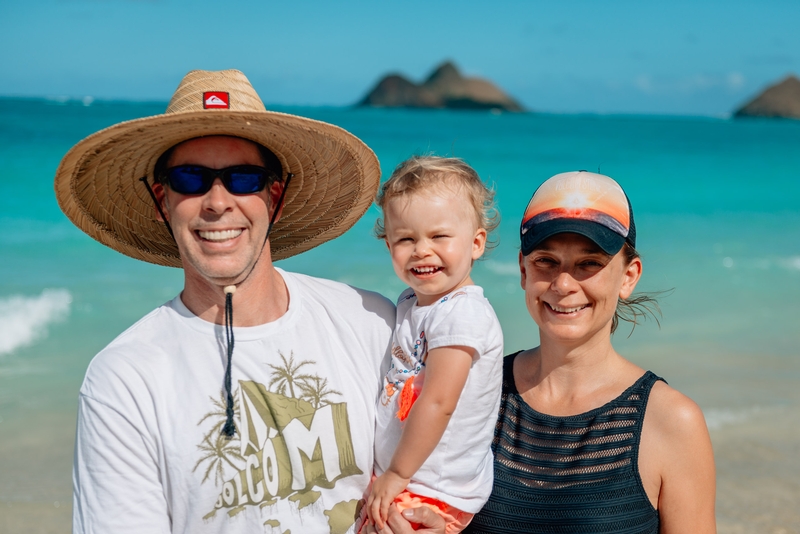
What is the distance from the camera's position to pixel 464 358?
264cm

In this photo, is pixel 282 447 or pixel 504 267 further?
pixel 504 267

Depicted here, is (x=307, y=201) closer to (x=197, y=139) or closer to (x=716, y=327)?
(x=197, y=139)

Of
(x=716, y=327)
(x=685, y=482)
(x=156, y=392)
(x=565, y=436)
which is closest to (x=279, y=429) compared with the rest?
(x=156, y=392)

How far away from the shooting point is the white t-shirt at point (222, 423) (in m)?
2.38

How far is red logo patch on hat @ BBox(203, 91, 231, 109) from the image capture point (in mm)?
2649

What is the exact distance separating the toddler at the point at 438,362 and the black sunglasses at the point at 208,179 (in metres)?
0.51

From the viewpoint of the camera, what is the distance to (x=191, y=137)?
274 cm

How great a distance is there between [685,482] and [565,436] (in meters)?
0.40

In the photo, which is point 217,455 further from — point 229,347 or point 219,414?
point 229,347

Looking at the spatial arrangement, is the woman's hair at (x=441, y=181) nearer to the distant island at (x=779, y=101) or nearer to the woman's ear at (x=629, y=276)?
the woman's ear at (x=629, y=276)

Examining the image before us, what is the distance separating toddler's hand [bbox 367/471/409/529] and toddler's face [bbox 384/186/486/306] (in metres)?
0.62

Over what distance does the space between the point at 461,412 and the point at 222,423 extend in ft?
2.57

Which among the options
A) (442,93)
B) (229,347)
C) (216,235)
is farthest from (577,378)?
(442,93)

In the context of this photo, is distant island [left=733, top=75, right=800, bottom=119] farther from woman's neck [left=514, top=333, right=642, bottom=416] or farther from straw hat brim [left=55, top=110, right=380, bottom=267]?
woman's neck [left=514, top=333, right=642, bottom=416]
